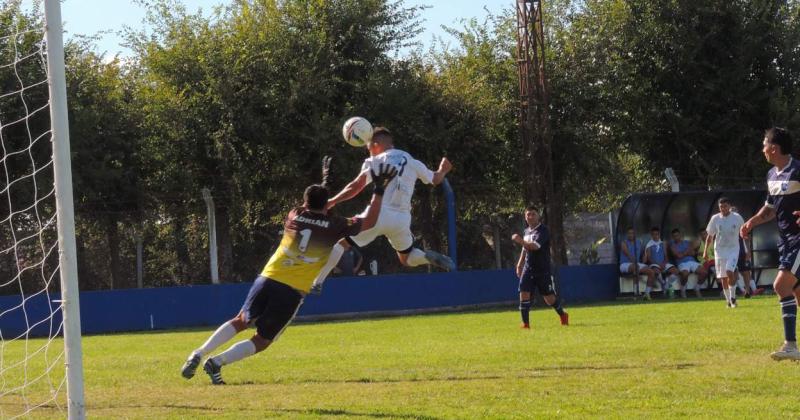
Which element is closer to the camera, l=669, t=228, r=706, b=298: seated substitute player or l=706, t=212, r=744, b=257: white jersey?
l=706, t=212, r=744, b=257: white jersey

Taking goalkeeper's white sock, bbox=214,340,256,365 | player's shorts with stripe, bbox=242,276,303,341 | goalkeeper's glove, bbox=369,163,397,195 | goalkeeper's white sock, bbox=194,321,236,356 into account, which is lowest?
goalkeeper's white sock, bbox=214,340,256,365

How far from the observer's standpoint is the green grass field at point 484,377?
8219 millimetres

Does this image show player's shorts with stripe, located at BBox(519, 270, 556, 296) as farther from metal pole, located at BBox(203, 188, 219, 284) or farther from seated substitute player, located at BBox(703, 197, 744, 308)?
metal pole, located at BBox(203, 188, 219, 284)

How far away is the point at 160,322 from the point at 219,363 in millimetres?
16154

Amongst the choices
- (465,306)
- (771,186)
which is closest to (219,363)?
(771,186)

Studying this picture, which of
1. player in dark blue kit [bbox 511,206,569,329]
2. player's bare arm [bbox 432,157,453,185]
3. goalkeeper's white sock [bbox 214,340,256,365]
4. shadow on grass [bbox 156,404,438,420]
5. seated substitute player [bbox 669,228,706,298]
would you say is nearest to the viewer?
shadow on grass [bbox 156,404,438,420]

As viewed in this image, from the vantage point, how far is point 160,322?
2573cm

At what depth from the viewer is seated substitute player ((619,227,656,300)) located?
96.3 feet

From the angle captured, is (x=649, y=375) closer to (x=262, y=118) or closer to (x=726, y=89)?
(x=262, y=118)

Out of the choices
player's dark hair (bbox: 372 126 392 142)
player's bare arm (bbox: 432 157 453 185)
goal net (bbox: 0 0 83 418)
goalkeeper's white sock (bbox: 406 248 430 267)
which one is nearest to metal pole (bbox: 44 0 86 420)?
player's dark hair (bbox: 372 126 392 142)

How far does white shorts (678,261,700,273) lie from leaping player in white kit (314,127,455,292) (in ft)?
55.5

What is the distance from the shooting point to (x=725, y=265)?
21.3 meters

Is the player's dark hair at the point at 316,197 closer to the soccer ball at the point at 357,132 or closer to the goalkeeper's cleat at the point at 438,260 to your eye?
the soccer ball at the point at 357,132

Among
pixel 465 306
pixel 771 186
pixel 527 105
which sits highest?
pixel 527 105
